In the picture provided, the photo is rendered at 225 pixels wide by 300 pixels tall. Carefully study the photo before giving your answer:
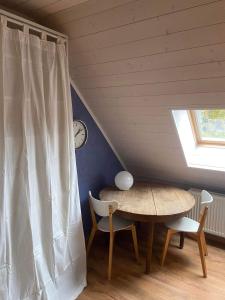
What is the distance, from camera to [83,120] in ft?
8.86

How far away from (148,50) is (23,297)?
1.90 metres

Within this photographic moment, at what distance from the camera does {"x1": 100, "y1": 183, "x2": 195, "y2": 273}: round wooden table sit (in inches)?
90.7

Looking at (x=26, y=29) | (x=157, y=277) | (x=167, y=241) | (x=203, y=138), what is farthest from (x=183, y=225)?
(x=26, y=29)

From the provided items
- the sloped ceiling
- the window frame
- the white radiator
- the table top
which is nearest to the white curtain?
the sloped ceiling

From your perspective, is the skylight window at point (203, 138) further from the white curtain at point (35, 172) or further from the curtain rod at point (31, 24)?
the curtain rod at point (31, 24)

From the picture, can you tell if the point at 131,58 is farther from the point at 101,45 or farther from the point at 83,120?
the point at 83,120

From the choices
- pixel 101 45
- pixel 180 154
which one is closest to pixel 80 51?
pixel 101 45

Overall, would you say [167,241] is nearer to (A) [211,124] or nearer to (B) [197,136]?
(B) [197,136]

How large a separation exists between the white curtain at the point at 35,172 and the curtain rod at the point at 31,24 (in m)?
0.07

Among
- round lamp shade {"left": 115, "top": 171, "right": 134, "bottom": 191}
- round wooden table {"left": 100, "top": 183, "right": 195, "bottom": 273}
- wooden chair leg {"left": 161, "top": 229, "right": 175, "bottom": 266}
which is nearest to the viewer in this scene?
round wooden table {"left": 100, "top": 183, "right": 195, "bottom": 273}

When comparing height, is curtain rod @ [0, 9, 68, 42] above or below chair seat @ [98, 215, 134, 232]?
above

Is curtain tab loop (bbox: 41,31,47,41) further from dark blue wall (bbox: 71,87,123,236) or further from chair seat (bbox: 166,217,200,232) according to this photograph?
chair seat (bbox: 166,217,200,232)

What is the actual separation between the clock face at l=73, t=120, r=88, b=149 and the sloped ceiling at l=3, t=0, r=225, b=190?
262 mm

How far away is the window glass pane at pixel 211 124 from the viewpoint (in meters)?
2.64
